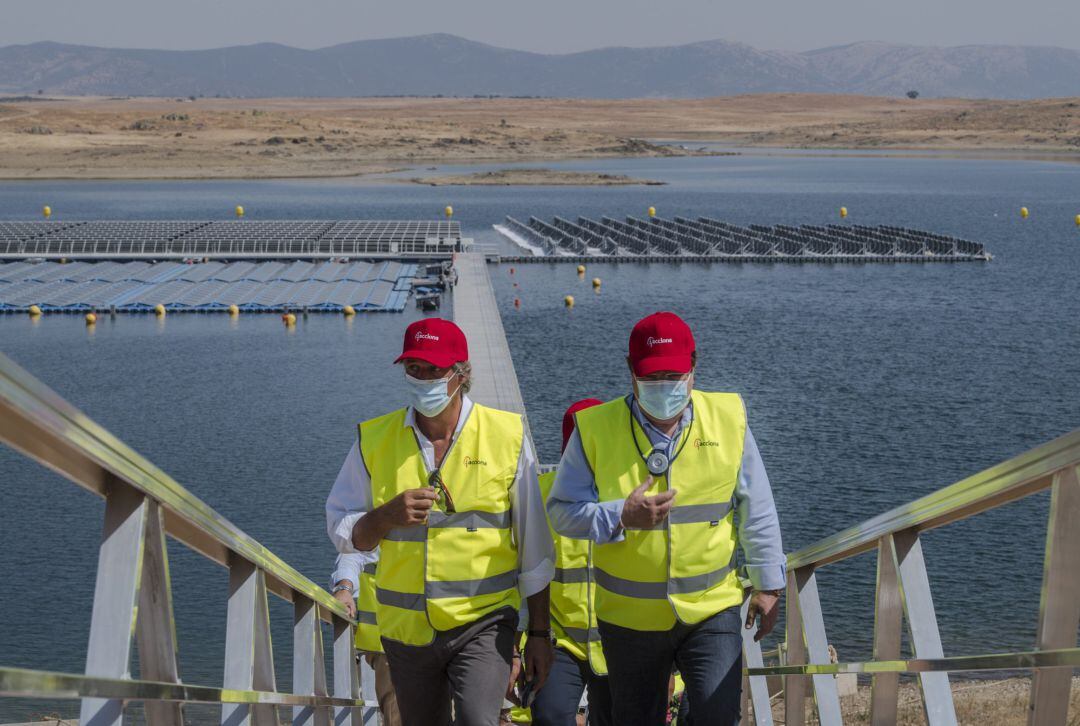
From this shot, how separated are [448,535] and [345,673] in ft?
8.64

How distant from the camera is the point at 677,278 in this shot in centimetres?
7931

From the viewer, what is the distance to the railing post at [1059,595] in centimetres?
332

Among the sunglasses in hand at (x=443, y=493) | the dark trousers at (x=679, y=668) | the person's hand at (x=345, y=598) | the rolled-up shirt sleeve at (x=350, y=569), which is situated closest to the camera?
the sunglasses in hand at (x=443, y=493)

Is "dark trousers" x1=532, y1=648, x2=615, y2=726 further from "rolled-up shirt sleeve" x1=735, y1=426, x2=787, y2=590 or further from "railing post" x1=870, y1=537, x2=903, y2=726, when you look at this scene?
"railing post" x1=870, y1=537, x2=903, y2=726

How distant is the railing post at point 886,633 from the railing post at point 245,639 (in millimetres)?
2377

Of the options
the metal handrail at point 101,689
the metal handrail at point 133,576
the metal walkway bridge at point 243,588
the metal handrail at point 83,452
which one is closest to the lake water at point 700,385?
the metal walkway bridge at point 243,588

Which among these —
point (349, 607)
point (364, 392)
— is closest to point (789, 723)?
point (349, 607)

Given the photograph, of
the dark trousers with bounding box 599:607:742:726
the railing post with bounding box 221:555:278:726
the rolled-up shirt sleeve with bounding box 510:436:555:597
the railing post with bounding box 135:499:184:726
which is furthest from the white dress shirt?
the railing post with bounding box 135:499:184:726

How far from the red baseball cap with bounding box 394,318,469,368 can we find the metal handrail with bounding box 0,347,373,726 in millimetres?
1230

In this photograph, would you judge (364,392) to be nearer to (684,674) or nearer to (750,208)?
(684,674)

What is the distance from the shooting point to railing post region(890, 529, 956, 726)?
4414 millimetres

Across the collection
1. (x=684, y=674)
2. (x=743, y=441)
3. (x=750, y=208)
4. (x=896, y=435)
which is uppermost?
(x=750, y=208)

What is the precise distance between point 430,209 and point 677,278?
5628 centimetres

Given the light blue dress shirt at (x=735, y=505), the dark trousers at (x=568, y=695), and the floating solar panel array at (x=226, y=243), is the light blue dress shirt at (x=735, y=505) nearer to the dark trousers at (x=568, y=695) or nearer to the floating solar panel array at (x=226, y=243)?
the dark trousers at (x=568, y=695)
